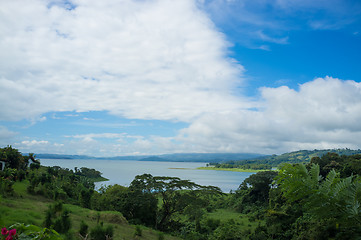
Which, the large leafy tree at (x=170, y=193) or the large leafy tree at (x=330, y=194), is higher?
the large leafy tree at (x=330, y=194)

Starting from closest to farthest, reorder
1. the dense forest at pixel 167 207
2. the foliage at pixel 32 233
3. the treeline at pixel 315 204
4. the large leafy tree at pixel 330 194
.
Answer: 1. the foliage at pixel 32 233
2. the large leafy tree at pixel 330 194
3. the treeline at pixel 315 204
4. the dense forest at pixel 167 207

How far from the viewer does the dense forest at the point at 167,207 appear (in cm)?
695

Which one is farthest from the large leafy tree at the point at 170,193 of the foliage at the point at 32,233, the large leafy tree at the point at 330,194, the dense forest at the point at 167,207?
the foliage at the point at 32,233

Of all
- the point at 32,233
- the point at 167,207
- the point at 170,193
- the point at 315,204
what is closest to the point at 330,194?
the point at 315,204

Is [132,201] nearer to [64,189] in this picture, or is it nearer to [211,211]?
[64,189]

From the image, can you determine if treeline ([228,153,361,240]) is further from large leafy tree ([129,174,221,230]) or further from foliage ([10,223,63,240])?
large leafy tree ([129,174,221,230])

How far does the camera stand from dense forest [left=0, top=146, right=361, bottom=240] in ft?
22.8

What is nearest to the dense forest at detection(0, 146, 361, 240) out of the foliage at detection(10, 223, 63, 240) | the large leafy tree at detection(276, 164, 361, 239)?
the large leafy tree at detection(276, 164, 361, 239)

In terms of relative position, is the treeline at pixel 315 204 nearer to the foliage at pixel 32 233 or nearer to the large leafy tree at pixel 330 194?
the large leafy tree at pixel 330 194

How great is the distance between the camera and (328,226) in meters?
15.2

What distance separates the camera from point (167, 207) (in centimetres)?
2772

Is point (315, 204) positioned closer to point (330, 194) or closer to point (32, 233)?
point (330, 194)

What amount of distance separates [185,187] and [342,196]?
21.8 meters

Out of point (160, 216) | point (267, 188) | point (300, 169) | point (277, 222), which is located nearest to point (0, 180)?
point (160, 216)
